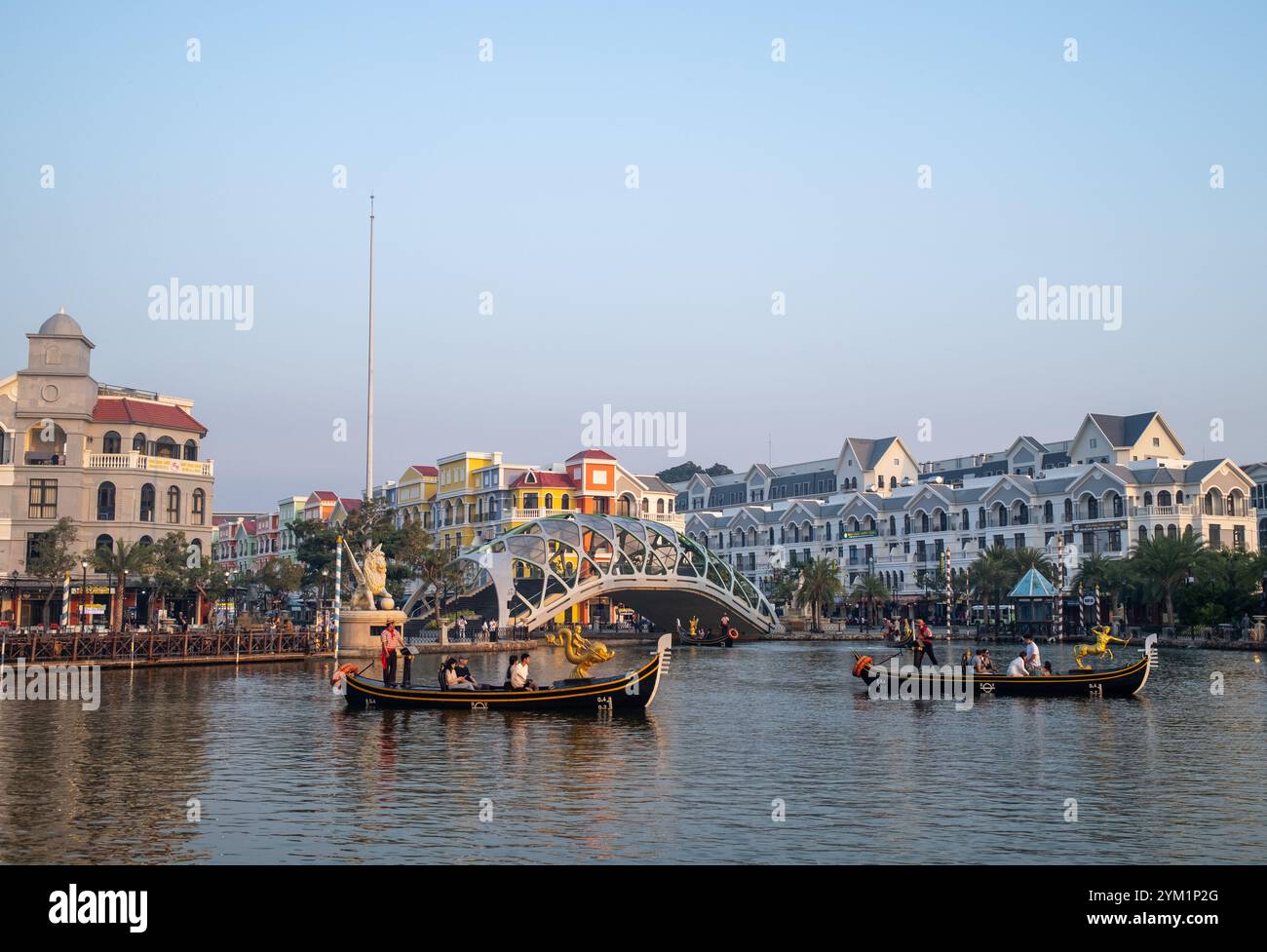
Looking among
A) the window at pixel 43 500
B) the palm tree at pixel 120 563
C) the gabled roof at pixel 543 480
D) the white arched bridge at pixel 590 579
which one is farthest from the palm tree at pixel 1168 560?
the window at pixel 43 500

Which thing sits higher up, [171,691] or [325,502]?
[325,502]

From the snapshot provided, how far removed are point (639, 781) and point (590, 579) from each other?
68.4 meters

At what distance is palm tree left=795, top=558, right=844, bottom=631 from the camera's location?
117m

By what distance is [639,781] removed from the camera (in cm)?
2666

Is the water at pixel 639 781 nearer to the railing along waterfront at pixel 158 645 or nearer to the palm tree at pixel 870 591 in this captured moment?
the railing along waterfront at pixel 158 645

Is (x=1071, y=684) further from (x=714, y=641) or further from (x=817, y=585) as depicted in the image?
(x=817, y=585)

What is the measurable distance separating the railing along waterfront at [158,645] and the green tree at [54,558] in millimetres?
6687

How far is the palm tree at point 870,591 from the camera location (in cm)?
11800

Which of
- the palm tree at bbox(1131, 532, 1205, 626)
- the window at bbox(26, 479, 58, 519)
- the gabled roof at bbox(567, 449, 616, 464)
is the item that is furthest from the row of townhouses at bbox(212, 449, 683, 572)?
the palm tree at bbox(1131, 532, 1205, 626)

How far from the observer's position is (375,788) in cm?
2575

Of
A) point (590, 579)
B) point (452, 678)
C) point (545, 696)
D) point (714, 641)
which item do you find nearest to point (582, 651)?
point (545, 696)
